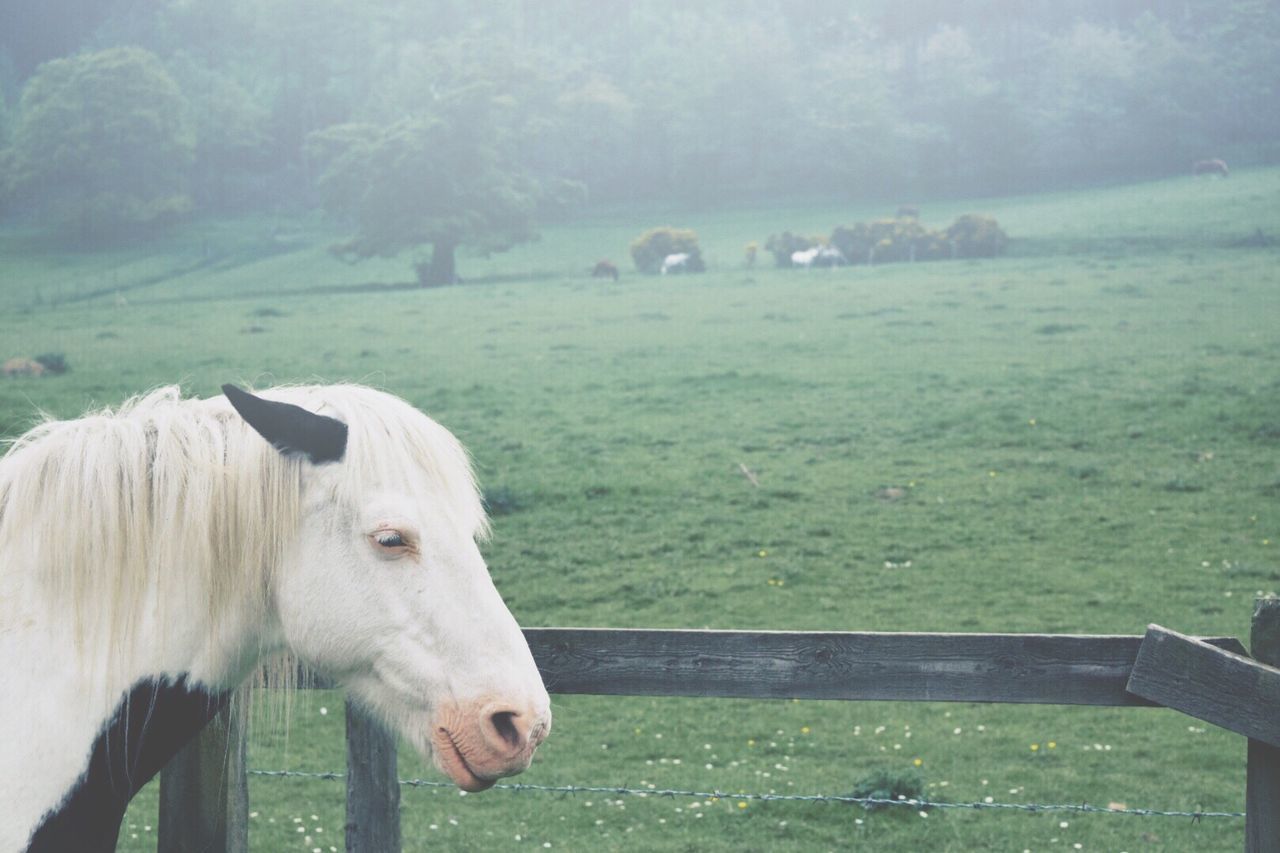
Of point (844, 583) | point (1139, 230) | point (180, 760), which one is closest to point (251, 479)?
point (180, 760)

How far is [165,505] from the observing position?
2727mm

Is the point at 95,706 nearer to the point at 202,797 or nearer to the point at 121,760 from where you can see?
the point at 121,760

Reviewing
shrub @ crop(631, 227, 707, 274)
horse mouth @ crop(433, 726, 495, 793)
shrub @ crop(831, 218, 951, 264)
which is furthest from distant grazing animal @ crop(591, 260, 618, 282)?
horse mouth @ crop(433, 726, 495, 793)

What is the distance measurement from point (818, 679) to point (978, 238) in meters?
46.9

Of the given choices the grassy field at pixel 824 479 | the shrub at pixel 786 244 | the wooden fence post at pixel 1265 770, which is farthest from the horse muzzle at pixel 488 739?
the shrub at pixel 786 244

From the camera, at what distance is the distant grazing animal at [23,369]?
26156 millimetres

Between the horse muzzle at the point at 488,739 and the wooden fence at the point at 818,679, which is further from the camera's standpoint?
the wooden fence at the point at 818,679

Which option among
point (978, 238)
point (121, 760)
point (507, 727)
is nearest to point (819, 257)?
point (978, 238)

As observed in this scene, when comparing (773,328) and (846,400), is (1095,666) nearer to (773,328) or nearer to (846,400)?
(846,400)

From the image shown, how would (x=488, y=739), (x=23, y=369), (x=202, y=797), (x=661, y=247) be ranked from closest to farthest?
(x=488, y=739), (x=202, y=797), (x=23, y=369), (x=661, y=247)

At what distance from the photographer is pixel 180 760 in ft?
12.9

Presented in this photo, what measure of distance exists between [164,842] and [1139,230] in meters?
48.0

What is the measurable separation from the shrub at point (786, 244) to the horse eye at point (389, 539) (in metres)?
49.3

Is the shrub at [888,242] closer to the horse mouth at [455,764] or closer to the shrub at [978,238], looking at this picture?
the shrub at [978,238]
